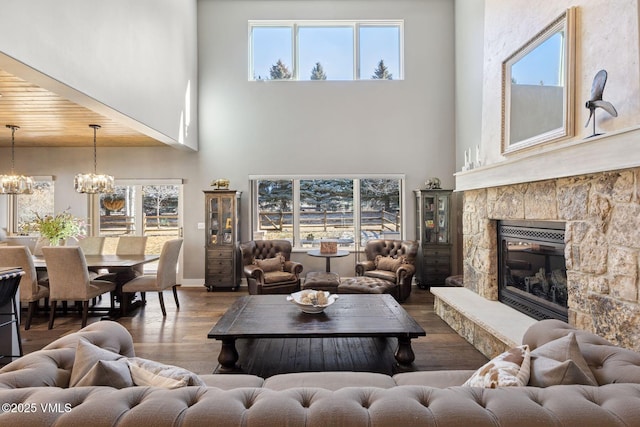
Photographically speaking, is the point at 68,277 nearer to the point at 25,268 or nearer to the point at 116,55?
the point at 25,268

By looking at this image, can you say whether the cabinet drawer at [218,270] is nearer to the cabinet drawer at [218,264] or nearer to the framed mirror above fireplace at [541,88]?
the cabinet drawer at [218,264]

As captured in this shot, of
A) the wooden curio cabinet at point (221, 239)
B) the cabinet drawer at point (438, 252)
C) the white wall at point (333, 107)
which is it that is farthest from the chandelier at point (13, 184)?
the cabinet drawer at point (438, 252)

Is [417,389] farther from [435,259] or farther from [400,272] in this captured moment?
[435,259]

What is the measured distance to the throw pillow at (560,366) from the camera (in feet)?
4.24

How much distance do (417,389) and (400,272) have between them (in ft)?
14.1

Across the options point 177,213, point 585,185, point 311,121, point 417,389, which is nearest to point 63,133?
point 177,213

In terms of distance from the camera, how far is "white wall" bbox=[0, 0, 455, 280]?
660cm

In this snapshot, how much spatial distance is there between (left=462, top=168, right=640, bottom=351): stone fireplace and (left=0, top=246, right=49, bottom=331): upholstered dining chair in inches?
214

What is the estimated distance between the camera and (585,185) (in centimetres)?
253

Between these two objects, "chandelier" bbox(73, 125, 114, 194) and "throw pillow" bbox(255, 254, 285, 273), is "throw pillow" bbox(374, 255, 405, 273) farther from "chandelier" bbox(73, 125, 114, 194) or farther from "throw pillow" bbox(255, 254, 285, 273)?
"chandelier" bbox(73, 125, 114, 194)

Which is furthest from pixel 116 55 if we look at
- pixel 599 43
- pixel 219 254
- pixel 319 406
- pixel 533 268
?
pixel 533 268

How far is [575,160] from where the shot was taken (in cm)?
251

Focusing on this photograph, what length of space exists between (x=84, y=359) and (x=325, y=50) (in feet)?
21.6

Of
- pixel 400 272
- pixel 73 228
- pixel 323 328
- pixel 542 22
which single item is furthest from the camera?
pixel 400 272
